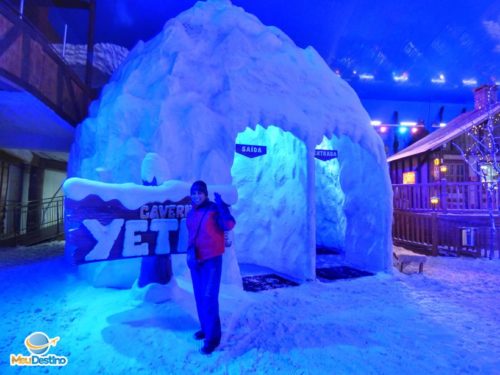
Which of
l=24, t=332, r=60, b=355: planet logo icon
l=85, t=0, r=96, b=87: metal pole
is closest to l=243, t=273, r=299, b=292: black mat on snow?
l=24, t=332, r=60, b=355: planet logo icon

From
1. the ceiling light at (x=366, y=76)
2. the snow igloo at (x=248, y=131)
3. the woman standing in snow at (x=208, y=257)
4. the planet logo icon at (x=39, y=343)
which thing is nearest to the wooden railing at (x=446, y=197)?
the snow igloo at (x=248, y=131)

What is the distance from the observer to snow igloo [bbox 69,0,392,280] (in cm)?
570

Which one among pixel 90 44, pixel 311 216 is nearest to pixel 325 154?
pixel 311 216

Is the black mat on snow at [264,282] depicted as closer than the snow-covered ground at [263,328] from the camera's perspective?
No

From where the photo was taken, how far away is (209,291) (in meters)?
3.15

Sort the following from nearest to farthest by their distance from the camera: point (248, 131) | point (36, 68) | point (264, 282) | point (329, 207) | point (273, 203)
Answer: point (36, 68) < point (264, 282) < point (273, 203) < point (248, 131) < point (329, 207)

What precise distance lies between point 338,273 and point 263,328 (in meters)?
3.99

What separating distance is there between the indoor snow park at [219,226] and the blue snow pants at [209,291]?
0.02 meters

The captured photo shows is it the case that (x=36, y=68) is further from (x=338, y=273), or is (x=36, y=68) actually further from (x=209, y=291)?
(x=338, y=273)

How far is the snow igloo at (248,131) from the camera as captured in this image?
18.7 ft

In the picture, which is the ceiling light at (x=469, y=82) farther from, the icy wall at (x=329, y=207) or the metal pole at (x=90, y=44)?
the metal pole at (x=90, y=44)

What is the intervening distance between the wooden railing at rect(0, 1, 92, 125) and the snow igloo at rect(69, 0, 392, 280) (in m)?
0.52

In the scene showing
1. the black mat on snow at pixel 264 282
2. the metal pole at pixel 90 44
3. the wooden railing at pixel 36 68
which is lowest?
the black mat on snow at pixel 264 282

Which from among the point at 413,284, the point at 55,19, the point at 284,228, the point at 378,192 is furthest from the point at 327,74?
the point at 55,19
